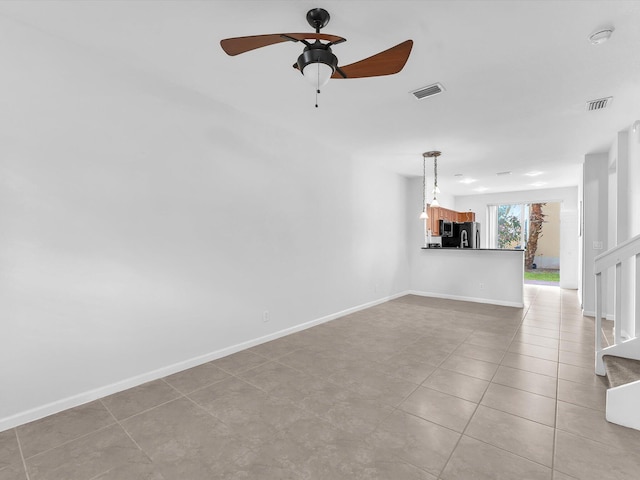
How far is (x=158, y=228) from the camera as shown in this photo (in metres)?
2.74

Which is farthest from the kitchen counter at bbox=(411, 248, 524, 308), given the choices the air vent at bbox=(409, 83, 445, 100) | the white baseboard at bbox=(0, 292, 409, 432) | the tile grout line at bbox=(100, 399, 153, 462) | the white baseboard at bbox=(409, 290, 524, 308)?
the tile grout line at bbox=(100, 399, 153, 462)

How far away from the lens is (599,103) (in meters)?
3.16

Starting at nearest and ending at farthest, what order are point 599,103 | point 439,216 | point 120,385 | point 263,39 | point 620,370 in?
point 263,39
point 620,370
point 120,385
point 599,103
point 439,216

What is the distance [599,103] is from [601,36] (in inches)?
57.6

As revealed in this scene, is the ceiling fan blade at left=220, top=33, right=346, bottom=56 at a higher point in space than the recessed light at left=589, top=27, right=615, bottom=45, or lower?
lower

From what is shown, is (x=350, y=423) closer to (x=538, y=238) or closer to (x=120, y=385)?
(x=120, y=385)

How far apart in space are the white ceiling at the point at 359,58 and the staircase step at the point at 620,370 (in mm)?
2468

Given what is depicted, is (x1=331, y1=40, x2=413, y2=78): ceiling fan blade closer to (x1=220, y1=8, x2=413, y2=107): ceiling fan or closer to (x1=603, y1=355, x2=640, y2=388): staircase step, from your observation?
(x1=220, y1=8, x2=413, y2=107): ceiling fan

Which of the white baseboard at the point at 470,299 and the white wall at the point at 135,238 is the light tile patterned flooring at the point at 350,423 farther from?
the white baseboard at the point at 470,299

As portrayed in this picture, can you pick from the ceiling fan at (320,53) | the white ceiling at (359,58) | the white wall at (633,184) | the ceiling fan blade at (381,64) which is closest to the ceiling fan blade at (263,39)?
the ceiling fan at (320,53)

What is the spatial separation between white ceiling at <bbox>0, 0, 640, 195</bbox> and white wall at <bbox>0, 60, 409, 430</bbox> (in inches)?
5.8

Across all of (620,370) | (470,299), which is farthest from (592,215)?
(620,370)

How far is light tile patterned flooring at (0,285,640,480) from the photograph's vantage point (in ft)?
5.49

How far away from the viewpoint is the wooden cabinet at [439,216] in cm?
718
